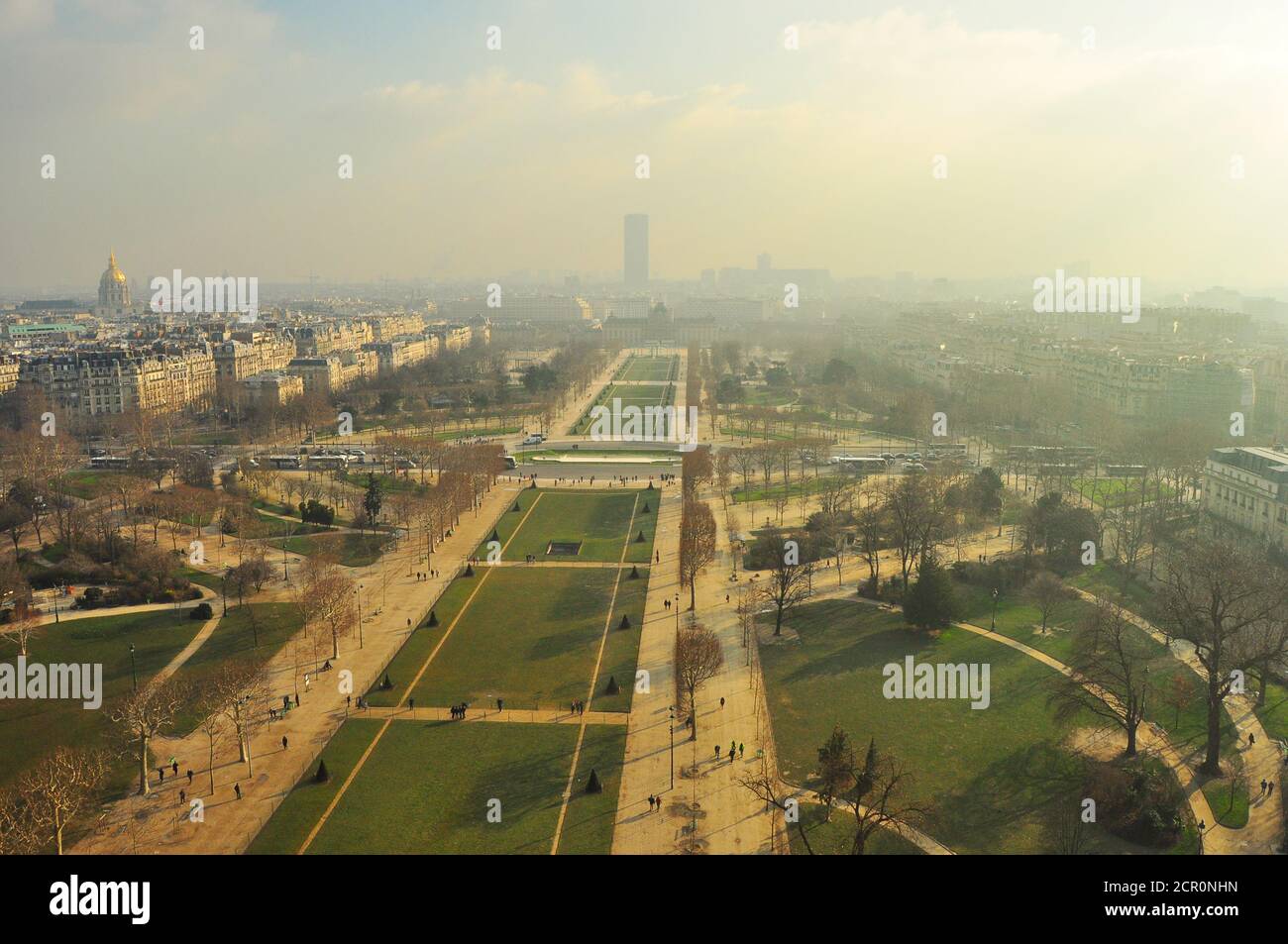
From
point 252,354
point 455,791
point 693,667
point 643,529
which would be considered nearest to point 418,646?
point 455,791

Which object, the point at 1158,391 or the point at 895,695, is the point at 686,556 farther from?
the point at 1158,391

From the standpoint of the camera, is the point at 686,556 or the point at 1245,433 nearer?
the point at 686,556

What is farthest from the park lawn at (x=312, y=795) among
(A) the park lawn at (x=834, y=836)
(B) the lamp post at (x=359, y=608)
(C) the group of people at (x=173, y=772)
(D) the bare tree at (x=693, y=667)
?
(A) the park lawn at (x=834, y=836)

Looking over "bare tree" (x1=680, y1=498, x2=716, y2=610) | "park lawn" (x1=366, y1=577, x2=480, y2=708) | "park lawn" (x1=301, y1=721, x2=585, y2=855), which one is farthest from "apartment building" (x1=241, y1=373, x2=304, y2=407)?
"park lawn" (x1=301, y1=721, x2=585, y2=855)

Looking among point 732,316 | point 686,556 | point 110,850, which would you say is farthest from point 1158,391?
point 732,316

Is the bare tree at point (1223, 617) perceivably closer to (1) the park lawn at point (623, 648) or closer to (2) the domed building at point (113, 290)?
(1) the park lawn at point (623, 648)

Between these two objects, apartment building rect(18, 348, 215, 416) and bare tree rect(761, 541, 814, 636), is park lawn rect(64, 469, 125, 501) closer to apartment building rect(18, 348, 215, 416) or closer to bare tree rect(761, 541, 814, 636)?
apartment building rect(18, 348, 215, 416)
